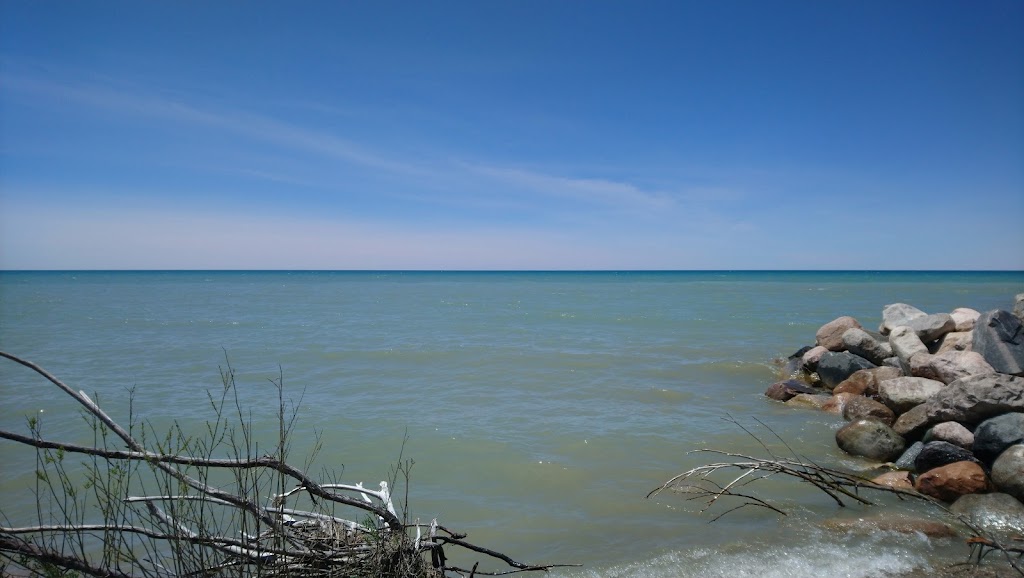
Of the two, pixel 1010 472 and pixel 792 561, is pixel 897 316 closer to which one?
pixel 1010 472

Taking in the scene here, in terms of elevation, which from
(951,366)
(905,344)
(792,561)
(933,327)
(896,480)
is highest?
(933,327)

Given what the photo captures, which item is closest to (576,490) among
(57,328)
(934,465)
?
(934,465)

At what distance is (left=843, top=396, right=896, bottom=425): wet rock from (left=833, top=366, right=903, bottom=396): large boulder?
4.55 ft

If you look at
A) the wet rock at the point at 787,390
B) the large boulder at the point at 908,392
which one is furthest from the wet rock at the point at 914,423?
the wet rock at the point at 787,390

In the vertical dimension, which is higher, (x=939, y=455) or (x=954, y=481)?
(x=939, y=455)

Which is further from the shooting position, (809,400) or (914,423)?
(809,400)

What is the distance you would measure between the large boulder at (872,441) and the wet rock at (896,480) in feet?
2.37

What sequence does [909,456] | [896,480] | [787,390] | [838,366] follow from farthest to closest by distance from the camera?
[838,366] < [787,390] < [909,456] < [896,480]

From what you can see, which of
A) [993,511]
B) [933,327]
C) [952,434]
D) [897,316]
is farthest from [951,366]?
[897,316]

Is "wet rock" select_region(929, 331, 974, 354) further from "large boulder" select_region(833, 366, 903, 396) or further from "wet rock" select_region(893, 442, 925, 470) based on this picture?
"wet rock" select_region(893, 442, 925, 470)

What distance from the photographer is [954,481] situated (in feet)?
22.4

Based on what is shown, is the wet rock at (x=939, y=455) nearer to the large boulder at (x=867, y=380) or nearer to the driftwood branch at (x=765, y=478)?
the driftwood branch at (x=765, y=478)

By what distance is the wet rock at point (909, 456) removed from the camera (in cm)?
799

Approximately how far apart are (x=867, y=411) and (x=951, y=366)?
154 centimetres
